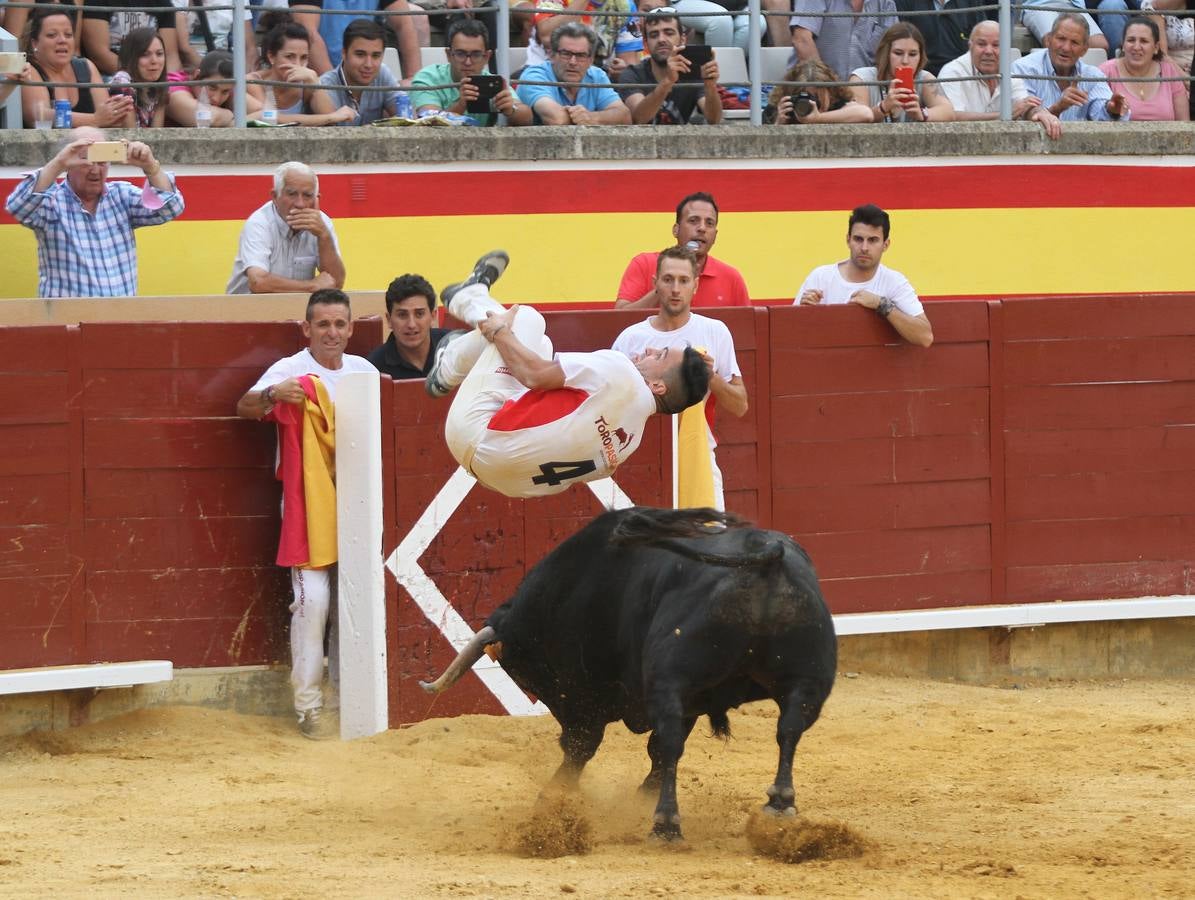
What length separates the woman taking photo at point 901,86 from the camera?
32.3 ft

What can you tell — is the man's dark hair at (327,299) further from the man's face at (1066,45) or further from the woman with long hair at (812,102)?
the man's face at (1066,45)

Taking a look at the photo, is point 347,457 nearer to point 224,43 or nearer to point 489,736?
point 489,736

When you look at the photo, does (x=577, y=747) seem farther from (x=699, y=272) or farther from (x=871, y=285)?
(x=871, y=285)

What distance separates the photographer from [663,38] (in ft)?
31.2

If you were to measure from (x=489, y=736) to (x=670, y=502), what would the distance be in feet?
3.79

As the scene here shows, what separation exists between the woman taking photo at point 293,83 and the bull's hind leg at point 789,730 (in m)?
4.98

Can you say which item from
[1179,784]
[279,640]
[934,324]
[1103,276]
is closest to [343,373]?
[279,640]

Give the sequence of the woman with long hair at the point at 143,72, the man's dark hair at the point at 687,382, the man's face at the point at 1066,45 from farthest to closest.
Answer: the man's face at the point at 1066,45 < the woman with long hair at the point at 143,72 < the man's dark hair at the point at 687,382

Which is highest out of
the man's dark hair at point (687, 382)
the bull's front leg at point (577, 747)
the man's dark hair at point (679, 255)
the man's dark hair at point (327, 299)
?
the man's dark hair at point (679, 255)

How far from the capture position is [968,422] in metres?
7.98

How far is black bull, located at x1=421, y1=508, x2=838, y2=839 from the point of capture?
4.77m

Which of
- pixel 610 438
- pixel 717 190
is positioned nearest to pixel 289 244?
pixel 717 190

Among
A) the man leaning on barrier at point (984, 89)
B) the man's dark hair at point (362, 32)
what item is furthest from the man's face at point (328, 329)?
the man leaning on barrier at point (984, 89)

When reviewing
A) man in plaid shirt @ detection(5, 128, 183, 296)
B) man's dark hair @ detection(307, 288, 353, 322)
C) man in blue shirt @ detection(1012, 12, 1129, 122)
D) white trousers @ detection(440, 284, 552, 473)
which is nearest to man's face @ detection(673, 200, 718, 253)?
man's dark hair @ detection(307, 288, 353, 322)
